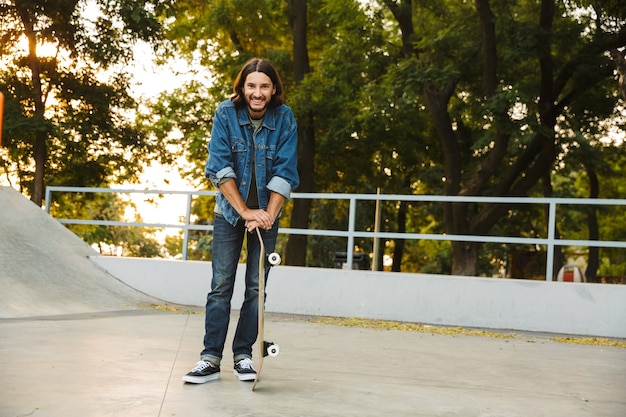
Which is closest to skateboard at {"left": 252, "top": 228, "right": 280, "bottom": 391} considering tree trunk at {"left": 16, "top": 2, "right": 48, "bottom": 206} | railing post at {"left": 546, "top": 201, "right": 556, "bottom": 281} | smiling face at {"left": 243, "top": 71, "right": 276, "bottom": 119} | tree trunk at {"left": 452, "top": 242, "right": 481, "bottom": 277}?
smiling face at {"left": 243, "top": 71, "right": 276, "bottom": 119}

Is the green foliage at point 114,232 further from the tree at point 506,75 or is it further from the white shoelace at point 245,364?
the white shoelace at point 245,364

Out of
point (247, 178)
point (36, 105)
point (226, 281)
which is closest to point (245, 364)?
point (226, 281)

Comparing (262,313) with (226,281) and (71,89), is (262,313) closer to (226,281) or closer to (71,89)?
(226,281)

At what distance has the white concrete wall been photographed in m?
10.1

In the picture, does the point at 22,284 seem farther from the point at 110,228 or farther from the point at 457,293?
the point at 110,228

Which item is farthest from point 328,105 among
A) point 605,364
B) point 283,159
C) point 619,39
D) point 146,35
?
point 283,159

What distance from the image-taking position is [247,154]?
5.02 meters

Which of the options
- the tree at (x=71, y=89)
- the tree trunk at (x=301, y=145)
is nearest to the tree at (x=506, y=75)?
the tree trunk at (x=301, y=145)

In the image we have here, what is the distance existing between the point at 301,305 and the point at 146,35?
420 inches

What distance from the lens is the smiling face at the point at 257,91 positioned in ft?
16.4

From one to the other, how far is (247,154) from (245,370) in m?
1.25

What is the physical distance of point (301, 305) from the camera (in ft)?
36.5

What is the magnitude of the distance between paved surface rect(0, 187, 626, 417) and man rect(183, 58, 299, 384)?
0.32m

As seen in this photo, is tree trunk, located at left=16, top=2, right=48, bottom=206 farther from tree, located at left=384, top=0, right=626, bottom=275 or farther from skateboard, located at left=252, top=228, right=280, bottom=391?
skateboard, located at left=252, top=228, right=280, bottom=391
